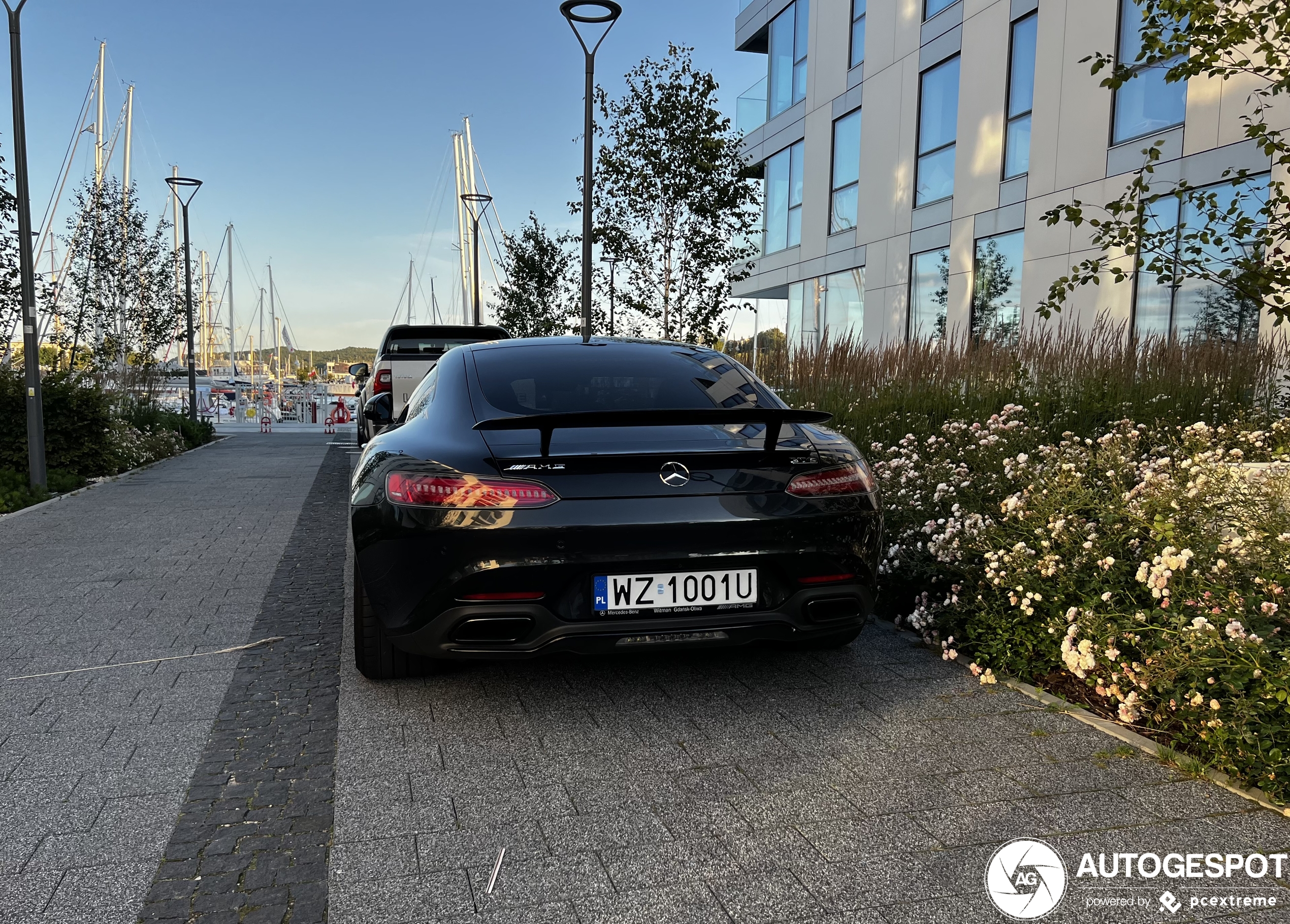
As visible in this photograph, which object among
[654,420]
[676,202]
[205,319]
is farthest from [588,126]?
[205,319]

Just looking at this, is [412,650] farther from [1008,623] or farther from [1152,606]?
[1152,606]

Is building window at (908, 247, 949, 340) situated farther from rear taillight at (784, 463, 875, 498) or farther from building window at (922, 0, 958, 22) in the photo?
rear taillight at (784, 463, 875, 498)

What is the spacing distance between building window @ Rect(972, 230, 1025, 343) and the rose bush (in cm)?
1087

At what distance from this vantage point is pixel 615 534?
3.26m

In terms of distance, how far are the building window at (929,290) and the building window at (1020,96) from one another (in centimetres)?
212

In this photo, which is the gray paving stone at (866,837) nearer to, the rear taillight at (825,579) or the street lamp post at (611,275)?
the rear taillight at (825,579)

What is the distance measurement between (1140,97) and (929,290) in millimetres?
5439

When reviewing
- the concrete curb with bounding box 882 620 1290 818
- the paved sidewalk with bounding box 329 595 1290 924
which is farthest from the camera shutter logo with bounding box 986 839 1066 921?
the concrete curb with bounding box 882 620 1290 818

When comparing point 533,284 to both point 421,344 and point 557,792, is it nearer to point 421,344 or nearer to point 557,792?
point 421,344

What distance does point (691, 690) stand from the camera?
395 cm

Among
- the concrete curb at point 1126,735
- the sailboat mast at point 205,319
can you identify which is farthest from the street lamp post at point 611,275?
the sailboat mast at point 205,319

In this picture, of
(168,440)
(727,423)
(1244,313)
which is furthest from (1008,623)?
(168,440)

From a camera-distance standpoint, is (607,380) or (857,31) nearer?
(607,380)

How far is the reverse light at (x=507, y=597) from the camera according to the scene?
10.7 ft
